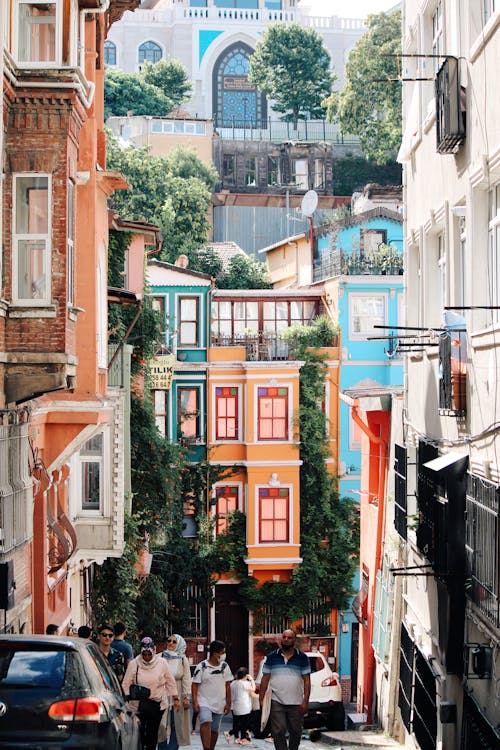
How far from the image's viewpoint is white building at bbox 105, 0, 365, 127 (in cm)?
10075

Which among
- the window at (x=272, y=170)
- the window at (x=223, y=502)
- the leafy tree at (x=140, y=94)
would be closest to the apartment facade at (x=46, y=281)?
the window at (x=223, y=502)

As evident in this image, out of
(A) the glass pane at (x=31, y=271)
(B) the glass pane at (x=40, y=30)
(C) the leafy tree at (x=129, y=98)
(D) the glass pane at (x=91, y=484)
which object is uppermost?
(C) the leafy tree at (x=129, y=98)

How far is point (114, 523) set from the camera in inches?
941

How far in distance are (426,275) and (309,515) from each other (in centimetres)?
2478

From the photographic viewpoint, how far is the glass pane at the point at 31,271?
1526cm

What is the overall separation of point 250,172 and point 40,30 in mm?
62635

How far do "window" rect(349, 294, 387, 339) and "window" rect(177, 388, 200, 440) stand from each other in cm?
583

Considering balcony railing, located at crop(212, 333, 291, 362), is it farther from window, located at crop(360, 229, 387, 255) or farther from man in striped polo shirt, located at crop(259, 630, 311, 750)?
man in striped polo shirt, located at crop(259, 630, 311, 750)

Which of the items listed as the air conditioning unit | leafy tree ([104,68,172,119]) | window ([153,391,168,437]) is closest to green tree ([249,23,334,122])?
leafy tree ([104,68,172,119])

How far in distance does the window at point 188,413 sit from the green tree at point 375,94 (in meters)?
31.1

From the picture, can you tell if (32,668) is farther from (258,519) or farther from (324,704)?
(258,519)

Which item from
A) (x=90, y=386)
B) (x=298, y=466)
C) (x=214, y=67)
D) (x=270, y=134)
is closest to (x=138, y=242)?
(x=90, y=386)

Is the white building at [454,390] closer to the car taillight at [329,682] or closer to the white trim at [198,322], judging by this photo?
the car taillight at [329,682]

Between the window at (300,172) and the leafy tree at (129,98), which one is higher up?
the leafy tree at (129,98)
